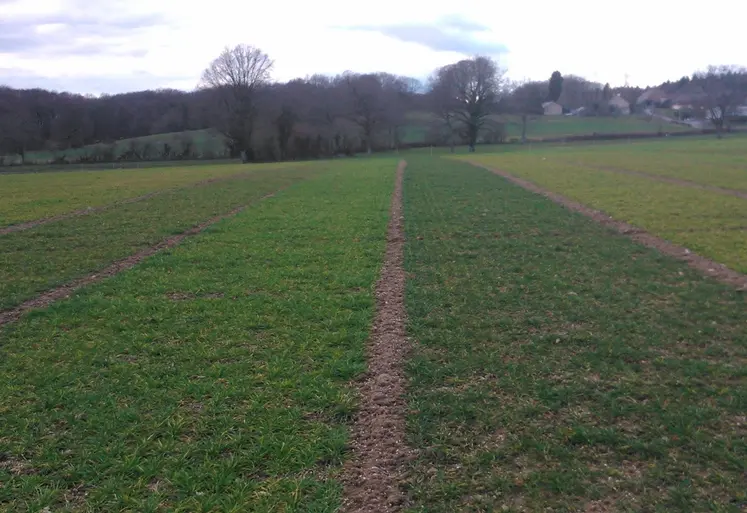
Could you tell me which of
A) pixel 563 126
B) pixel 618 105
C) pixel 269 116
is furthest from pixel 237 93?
pixel 618 105

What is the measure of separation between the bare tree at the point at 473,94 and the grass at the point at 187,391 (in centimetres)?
7135

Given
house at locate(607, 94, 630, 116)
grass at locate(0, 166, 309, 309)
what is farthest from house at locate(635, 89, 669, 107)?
grass at locate(0, 166, 309, 309)

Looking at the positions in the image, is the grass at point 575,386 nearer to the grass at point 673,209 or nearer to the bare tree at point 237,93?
the grass at point 673,209

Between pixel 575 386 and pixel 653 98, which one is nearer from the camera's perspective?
pixel 575 386

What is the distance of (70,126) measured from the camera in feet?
259

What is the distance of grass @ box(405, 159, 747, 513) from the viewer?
3.80m

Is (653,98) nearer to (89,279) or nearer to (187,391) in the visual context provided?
(89,279)

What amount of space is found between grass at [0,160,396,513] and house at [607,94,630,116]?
415 ft

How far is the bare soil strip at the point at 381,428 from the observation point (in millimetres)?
3766

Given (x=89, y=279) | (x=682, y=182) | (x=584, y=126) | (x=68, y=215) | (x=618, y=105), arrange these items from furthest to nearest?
(x=618, y=105), (x=584, y=126), (x=682, y=182), (x=68, y=215), (x=89, y=279)

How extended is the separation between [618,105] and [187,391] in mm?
149546

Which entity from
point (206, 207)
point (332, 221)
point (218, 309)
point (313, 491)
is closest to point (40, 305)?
point (218, 309)

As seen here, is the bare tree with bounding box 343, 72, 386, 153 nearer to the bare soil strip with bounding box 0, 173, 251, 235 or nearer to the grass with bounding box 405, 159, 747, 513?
the bare soil strip with bounding box 0, 173, 251, 235

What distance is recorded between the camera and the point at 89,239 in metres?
13.5
